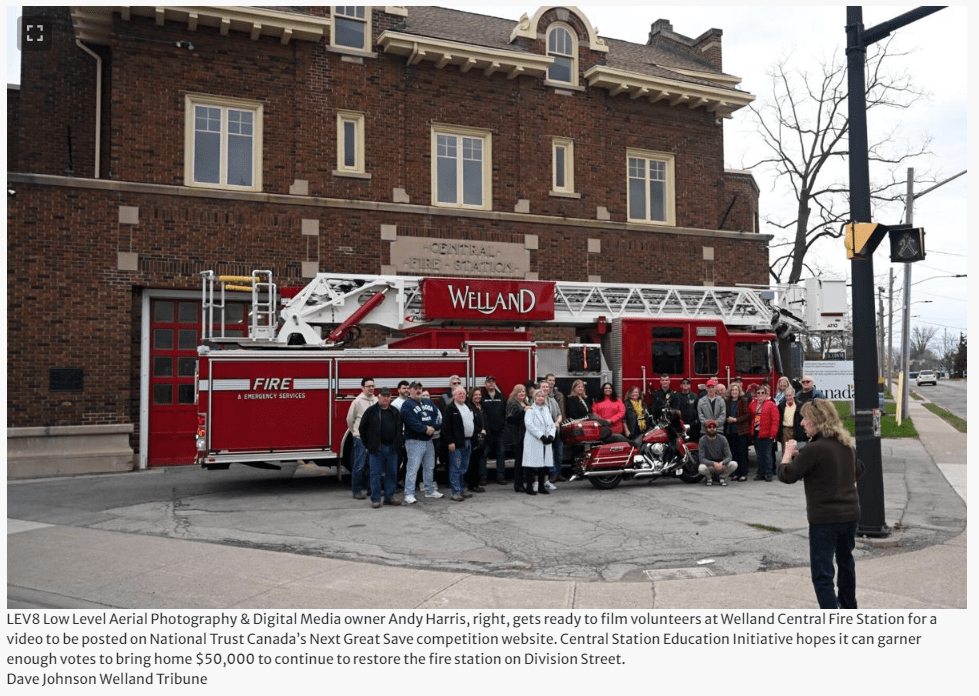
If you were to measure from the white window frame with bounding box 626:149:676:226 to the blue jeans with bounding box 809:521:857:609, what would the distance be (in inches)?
621

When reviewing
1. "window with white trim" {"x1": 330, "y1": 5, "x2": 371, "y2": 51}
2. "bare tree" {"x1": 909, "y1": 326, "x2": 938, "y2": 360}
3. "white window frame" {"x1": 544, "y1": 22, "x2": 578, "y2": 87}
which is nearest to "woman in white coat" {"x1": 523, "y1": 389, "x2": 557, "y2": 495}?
"window with white trim" {"x1": 330, "y1": 5, "x2": 371, "y2": 51}

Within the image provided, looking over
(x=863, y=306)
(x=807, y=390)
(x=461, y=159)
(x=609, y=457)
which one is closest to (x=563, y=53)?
(x=461, y=159)

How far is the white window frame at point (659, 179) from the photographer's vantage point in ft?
69.4

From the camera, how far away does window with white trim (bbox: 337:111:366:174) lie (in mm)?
18062

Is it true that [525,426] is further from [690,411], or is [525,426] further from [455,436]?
[690,411]

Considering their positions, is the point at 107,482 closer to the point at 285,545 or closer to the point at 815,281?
the point at 285,545

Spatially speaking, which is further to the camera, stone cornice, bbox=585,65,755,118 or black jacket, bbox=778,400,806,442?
stone cornice, bbox=585,65,755,118

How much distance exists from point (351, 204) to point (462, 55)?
14.7ft

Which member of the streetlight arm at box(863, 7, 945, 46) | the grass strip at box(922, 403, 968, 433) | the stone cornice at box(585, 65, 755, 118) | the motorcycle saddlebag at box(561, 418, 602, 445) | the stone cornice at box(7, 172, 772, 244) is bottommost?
the grass strip at box(922, 403, 968, 433)

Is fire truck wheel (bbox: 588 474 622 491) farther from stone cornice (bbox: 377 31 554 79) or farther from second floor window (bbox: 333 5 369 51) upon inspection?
second floor window (bbox: 333 5 369 51)

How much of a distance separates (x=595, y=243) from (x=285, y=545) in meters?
13.0

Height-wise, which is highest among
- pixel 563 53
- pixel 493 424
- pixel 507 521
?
pixel 563 53

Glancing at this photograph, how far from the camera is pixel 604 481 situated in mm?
12836

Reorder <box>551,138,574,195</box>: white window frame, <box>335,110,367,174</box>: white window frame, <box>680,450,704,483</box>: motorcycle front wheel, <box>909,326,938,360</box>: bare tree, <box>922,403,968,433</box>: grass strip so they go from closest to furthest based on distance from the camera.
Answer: <box>680,450,704,483</box>: motorcycle front wheel → <box>335,110,367,174</box>: white window frame → <box>551,138,574,195</box>: white window frame → <box>922,403,968,433</box>: grass strip → <box>909,326,938,360</box>: bare tree
